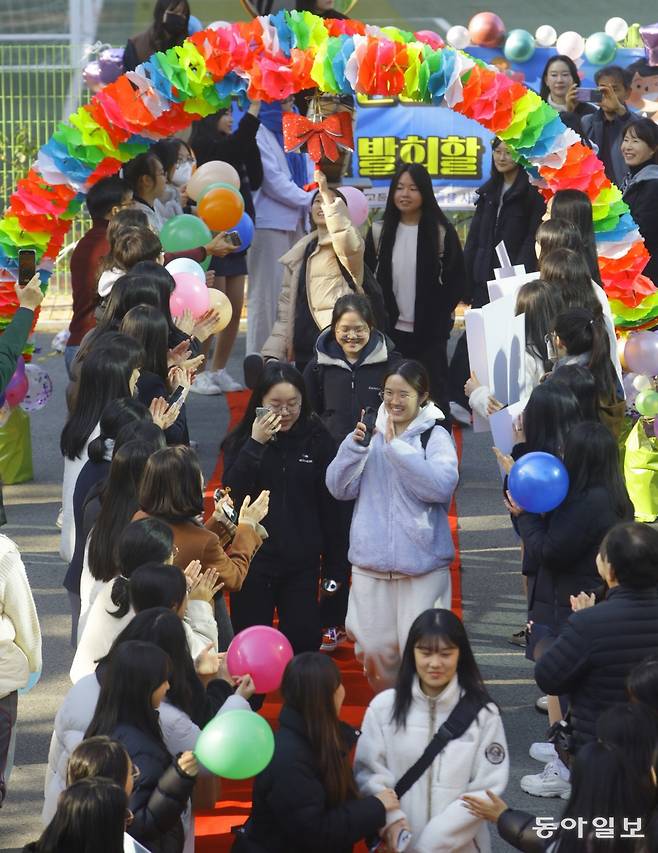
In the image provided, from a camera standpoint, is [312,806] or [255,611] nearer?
[312,806]

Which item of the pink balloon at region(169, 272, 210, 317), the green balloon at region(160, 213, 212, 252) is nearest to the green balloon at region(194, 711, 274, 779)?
the pink balloon at region(169, 272, 210, 317)

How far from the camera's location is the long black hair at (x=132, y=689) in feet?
14.7

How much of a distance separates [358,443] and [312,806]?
7.17 ft

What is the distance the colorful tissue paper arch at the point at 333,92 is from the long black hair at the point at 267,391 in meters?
2.69

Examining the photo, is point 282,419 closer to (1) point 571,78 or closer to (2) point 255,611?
(2) point 255,611

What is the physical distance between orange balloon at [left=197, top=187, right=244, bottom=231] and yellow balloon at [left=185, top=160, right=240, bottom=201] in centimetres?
14

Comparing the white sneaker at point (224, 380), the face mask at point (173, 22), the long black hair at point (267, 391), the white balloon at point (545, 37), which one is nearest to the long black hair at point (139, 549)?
the long black hair at point (267, 391)

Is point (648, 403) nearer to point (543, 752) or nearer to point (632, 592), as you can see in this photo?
point (543, 752)

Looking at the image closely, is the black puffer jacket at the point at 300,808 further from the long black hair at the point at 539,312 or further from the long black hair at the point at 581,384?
the long black hair at the point at 539,312

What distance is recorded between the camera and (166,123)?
31.0 ft

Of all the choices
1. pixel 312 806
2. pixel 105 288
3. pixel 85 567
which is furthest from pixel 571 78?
pixel 312 806

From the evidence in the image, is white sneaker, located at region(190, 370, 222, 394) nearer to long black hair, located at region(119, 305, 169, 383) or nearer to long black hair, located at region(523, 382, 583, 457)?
long black hair, located at region(119, 305, 169, 383)

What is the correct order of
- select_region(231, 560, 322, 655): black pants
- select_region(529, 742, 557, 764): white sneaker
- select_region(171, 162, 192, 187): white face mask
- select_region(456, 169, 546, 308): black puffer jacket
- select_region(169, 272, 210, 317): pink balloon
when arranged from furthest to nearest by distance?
select_region(171, 162, 192, 187): white face mask, select_region(456, 169, 546, 308): black puffer jacket, select_region(169, 272, 210, 317): pink balloon, select_region(231, 560, 322, 655): black pants, select_region(529, 742, 557, 764): white sneaker

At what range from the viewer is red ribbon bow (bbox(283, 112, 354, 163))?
945 cm
